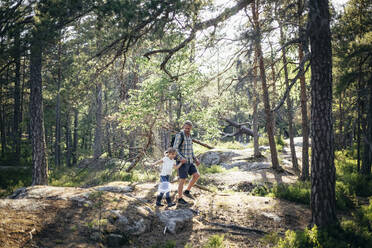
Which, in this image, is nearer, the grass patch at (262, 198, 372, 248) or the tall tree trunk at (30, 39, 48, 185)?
the grass patch at (262, 198, 372, 248)

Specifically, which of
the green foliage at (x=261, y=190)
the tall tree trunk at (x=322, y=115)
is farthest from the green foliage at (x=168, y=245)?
the green foliage at (x=261, y=190)

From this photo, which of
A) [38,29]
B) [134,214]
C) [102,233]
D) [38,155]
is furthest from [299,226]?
[38,155]

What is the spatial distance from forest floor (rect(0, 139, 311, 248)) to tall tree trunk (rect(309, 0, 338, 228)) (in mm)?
818

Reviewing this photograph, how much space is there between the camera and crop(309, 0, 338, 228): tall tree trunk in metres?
4.79

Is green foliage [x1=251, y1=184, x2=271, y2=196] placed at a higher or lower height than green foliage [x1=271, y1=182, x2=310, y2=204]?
lower

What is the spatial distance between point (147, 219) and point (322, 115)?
416 cm

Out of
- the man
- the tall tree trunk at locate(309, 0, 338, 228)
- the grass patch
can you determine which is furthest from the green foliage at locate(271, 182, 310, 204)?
the man

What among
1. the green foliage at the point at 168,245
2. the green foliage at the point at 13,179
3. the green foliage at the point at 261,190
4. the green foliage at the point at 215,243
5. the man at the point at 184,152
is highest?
the man at the point at 184,152

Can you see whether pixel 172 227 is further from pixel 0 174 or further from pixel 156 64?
pixel 0 174

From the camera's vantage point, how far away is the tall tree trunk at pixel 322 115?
4.79 metres

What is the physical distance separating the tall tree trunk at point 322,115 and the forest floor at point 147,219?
82 centimetres

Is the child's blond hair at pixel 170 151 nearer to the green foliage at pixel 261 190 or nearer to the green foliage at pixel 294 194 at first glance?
the green foliage at pixel 294 194

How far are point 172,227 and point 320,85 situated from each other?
13.5 feet

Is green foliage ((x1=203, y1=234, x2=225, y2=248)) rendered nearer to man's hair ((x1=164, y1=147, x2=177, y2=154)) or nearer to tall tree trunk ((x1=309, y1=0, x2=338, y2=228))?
tall tree trunk ((x1=309, y1=0, x2=338, y2=228))
